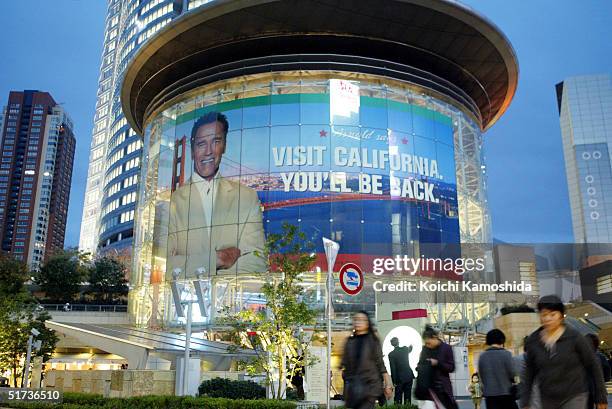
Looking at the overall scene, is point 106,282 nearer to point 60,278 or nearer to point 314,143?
point 60,278

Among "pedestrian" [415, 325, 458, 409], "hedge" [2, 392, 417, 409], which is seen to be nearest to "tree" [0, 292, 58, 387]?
"hedge" [2, 392, 417, 409]

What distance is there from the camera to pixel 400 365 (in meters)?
13.4

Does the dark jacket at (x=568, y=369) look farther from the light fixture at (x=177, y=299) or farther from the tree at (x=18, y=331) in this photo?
the light fixture at (x=177, y=299)

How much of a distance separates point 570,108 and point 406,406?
160 meters

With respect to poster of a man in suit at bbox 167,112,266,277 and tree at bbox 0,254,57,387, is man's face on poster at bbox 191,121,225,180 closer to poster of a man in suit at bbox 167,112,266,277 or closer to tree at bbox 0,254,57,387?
poster of a man in suit at bbox 167,112,266,277

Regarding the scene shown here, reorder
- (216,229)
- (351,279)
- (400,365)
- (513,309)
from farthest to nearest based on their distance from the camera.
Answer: (216,229), (513,309), (351,279), (400,365)

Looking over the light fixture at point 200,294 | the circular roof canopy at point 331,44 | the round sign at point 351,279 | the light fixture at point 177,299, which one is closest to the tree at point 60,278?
the circular roof canopy at point 331,44

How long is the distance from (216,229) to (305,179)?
5.87 metres

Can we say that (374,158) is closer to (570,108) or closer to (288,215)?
(288,215)

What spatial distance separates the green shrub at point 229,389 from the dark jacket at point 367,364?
1156cm

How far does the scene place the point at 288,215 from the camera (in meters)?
33.1

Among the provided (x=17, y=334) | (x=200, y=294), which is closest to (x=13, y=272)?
(x=17, y=334)

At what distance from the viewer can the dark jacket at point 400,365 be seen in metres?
13.1

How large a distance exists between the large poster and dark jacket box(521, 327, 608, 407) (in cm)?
2723
